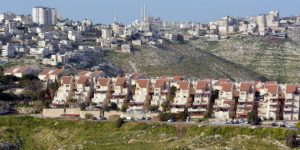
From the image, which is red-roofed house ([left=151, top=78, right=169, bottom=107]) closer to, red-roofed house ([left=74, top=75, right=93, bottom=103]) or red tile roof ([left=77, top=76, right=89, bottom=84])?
red-roofed house ([left=74, top=75, right=93, bottom=103])

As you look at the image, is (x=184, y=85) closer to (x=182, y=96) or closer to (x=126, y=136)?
(x=182, y=96)

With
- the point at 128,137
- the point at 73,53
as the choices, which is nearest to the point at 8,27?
the point at 73,53

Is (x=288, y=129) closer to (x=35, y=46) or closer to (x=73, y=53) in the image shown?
(x=73, y=53)

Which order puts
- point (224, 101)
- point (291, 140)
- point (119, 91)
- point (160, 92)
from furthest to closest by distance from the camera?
point (119, 91)
point (160, 92)
point (224, 101)
point (291, 140)

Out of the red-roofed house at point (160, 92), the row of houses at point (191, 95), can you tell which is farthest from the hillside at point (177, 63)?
the red-roofed house at point (160, 92)

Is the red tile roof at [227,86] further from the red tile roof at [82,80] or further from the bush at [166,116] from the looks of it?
the red tile roof at [82,80]

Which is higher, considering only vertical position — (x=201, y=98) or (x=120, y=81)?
(x=120, y=81)

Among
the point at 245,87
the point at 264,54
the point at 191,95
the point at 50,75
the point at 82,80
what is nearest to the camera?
the point at 245,87

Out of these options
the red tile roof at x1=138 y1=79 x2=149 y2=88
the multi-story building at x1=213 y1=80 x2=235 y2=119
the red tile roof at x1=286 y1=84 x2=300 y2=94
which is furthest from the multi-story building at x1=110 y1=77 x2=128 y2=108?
the red tile roof at x1=286 y1=84 x2=300 y2=94

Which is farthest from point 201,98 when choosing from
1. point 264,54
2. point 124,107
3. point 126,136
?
point 264,54
